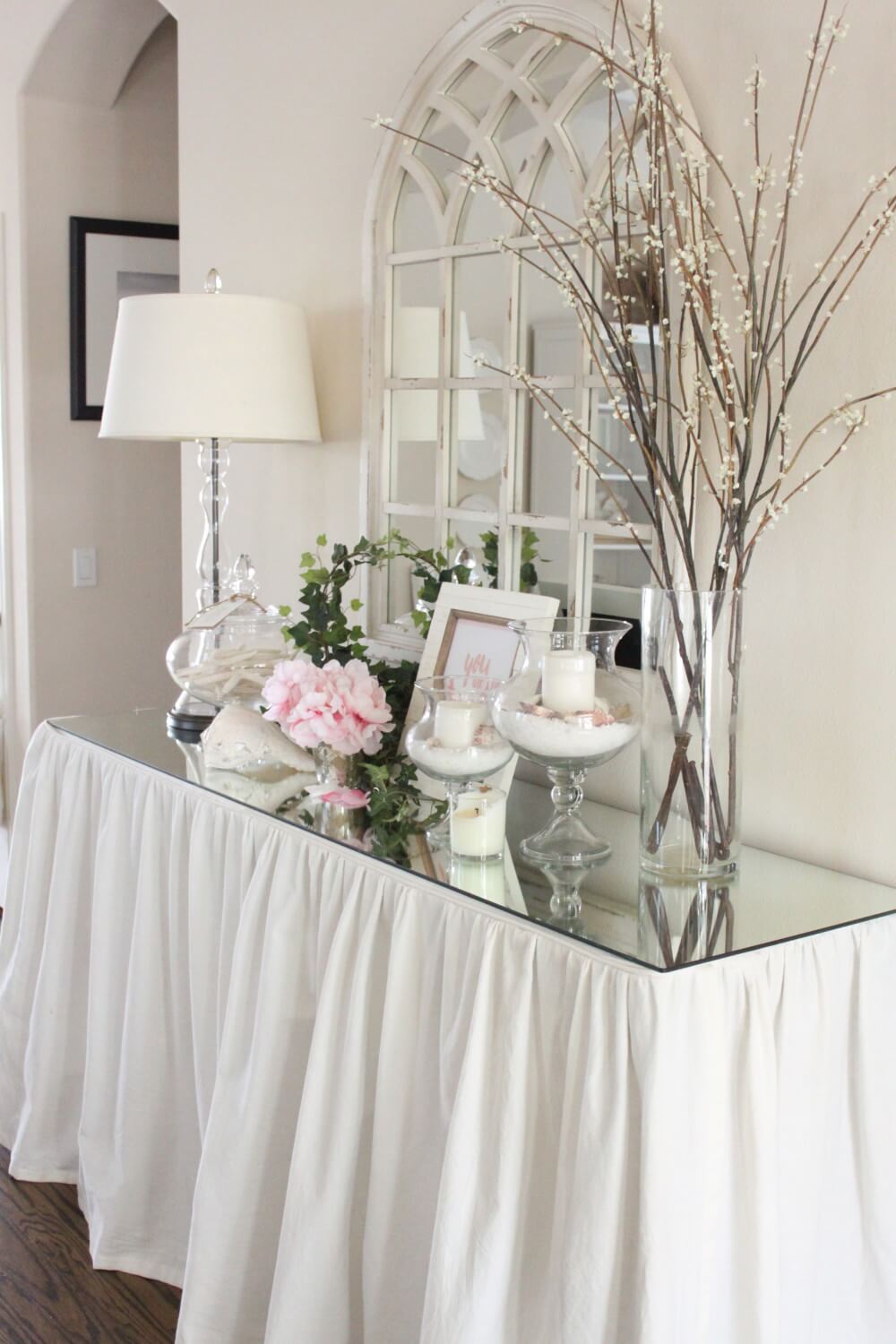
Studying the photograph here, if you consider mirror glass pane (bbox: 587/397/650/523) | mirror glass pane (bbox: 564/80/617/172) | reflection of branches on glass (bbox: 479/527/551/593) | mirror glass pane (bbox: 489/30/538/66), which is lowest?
reflection of branches on glass (bbox: 479/527/551/593)

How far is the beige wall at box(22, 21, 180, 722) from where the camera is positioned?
3.50m

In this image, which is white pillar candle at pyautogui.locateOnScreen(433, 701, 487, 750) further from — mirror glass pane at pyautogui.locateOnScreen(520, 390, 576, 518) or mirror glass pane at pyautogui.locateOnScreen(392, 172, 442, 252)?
mirror glass pane at pyautogui.locateOnScreen(392, 172, 442, 252)

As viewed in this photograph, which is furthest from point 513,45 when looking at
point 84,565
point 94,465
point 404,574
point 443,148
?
point 84,565

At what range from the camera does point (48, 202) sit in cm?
349

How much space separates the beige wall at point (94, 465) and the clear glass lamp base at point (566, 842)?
215 centimetres

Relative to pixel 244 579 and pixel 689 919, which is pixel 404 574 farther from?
pixel 689 919

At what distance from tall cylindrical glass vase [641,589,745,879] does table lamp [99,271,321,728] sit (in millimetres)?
1013

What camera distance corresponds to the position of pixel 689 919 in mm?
1495

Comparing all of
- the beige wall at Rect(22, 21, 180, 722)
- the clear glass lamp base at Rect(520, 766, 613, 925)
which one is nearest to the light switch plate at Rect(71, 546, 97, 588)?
the beige wall at Rect(22, 21, 180, 722)

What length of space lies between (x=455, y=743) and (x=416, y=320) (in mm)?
931

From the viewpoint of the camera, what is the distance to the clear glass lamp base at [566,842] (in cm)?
169

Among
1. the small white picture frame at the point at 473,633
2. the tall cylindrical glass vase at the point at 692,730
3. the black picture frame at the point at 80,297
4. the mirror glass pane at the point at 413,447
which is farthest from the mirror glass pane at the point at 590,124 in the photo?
the black picture frame at the point at 80,297

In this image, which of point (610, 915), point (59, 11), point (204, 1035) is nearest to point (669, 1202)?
point (610, 915)

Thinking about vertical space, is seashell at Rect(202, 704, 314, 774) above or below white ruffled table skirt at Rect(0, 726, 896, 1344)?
above
